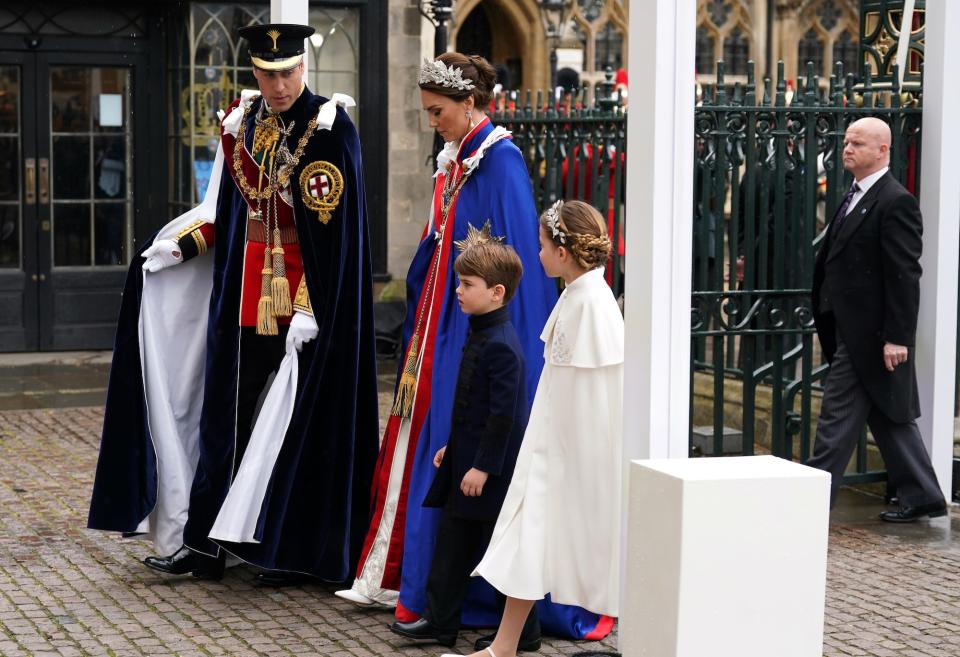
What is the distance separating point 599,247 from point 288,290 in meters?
1.41

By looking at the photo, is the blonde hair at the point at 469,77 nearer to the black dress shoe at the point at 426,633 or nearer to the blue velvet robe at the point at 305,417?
the blue velvet robe at the point at 305,417

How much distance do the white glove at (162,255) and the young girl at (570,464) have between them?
1.67 metres

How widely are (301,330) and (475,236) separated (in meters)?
0.81

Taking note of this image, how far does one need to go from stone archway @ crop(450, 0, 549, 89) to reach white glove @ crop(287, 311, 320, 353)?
13355mm

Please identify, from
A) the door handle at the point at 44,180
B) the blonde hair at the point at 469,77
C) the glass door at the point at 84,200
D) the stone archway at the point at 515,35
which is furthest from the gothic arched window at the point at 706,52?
the blonde hair at the point at 469,77

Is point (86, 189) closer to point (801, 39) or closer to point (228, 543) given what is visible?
point (228, 543)

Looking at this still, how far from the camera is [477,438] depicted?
4.94 metres

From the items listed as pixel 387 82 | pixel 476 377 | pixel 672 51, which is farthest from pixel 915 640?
pixel 387 82

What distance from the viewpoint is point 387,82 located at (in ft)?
41.0

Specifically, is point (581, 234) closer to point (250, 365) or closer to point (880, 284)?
point (250, 365)

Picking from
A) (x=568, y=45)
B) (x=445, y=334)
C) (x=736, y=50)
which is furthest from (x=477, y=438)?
(x=736, y=50)

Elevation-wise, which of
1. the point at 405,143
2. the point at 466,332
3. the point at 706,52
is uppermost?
the point at 706,52

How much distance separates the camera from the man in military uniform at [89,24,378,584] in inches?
221

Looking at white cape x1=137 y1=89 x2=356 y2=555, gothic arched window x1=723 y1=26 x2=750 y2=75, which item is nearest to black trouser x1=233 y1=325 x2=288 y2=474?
white cape x1=137 y1=89 x2=356 y2=555
